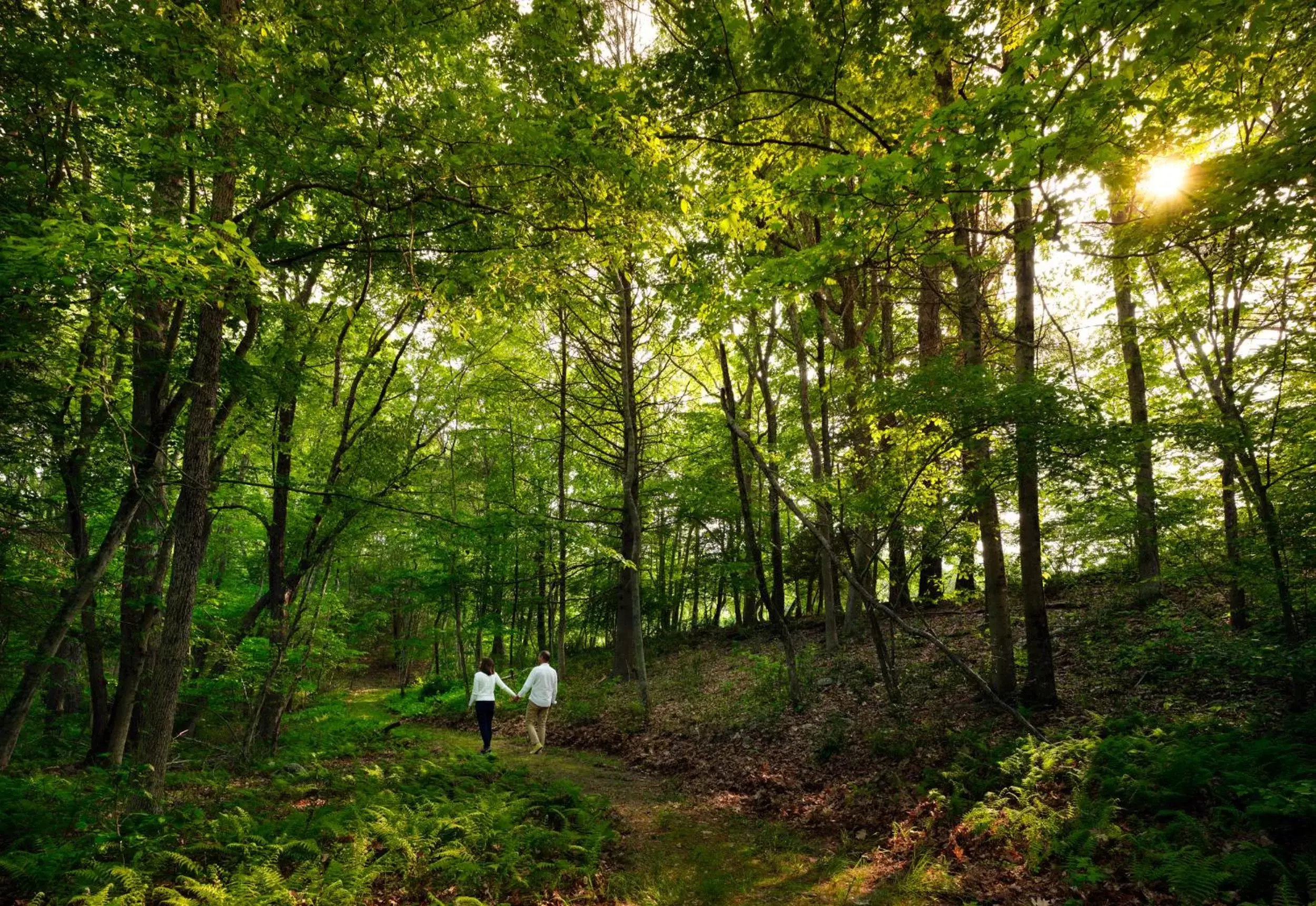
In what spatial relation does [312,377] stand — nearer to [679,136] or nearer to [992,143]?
[679,136]

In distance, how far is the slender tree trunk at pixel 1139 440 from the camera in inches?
293

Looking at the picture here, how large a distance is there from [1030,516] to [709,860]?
6166 millimetres

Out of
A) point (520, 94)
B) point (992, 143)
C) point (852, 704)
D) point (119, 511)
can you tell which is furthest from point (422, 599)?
point (992, 143)

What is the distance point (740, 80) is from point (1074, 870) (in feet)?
25.6

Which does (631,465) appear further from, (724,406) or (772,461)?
(772,461)

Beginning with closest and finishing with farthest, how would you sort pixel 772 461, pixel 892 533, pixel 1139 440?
pixel 1139 440 → pixel 892 533 → pixel 772 461

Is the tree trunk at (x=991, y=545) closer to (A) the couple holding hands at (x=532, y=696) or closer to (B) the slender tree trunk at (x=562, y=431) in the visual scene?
(A) the couple holding hands at (x=532, y=696)

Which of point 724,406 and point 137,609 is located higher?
point 724,406

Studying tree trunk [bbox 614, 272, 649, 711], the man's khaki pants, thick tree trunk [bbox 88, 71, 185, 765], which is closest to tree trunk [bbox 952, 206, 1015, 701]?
tree trunk [bbox 614, 272, 649, 711]

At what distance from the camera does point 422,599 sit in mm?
17750

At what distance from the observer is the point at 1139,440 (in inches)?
257

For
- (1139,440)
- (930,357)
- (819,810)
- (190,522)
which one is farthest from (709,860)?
(930,357)

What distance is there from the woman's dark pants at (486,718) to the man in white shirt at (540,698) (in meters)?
0.66

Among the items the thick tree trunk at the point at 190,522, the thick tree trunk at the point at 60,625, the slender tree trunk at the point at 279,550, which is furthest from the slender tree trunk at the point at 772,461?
the thick tree trunk at the point at 60,625
